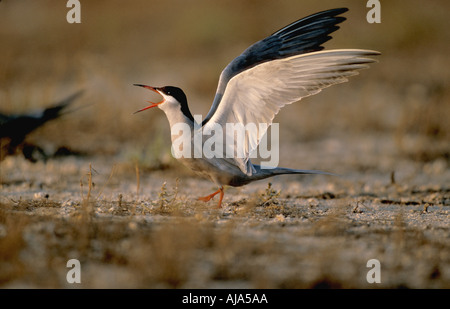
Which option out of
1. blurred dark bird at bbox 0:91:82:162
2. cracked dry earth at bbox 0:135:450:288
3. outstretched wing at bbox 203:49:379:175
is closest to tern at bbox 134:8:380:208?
outstretched wing at bbox 203:49:379:175

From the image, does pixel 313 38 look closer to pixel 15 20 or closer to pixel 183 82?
pixel 183 82

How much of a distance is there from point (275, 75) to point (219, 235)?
3.90 ft

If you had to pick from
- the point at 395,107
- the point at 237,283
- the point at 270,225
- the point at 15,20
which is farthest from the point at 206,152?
the point at 15,20

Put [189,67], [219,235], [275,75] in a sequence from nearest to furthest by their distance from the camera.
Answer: [219,235] → [275,75] → [189,67]

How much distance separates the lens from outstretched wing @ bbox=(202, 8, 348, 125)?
3838 mm

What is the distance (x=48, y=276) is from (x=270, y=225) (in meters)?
1.46

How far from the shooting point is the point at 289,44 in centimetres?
390

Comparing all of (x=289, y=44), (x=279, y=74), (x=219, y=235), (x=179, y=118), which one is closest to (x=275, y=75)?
(x=279, y=74)

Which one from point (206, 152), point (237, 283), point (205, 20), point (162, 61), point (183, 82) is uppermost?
point (205, 20)

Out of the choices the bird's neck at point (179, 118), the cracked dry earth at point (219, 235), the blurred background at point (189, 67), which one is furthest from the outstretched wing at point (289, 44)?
the blurred background at point (189, 67)

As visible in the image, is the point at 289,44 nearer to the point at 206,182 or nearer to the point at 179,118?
the point at 179,118

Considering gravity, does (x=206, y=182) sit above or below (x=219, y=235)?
above

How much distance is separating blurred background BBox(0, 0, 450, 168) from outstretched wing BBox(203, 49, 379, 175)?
5.79 feet

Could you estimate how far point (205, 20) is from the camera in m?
12.4
